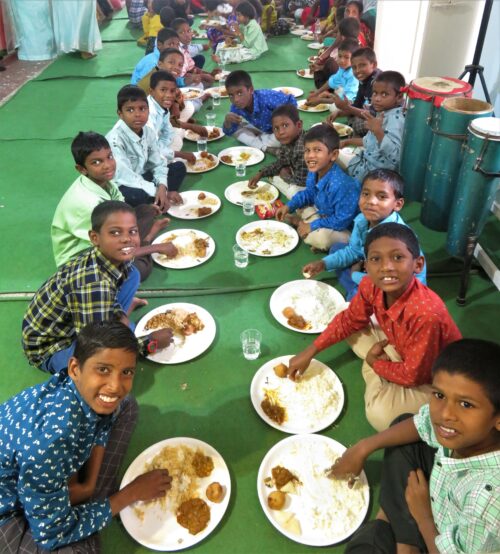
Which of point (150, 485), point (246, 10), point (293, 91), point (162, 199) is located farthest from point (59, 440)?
point (246, 10)

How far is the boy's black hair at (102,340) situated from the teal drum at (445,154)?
2.53 meters

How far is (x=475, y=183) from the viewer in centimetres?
279

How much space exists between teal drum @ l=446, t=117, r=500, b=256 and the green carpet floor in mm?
197

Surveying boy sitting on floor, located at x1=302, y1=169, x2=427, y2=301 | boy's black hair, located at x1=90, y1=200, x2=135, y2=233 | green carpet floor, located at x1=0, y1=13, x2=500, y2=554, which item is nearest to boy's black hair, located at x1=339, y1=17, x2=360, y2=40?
green carpet floor, located at x1=0, y1=13, x2=500, y2=554

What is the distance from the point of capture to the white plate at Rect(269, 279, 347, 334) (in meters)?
2.71

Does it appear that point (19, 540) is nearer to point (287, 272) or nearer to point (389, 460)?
point (389, 460)

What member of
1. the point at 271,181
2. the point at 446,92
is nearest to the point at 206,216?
the point at 271,181

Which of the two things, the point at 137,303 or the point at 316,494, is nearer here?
the point at 316,494

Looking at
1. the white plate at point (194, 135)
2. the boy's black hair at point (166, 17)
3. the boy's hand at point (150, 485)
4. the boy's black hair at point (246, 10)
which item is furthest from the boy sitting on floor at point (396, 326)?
the boy's black hair at point (246, 10)

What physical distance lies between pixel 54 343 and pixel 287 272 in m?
1.54

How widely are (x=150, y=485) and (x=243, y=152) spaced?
3370 mm

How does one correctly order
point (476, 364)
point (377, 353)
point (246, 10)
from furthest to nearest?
point (246, 10) → point (377, 353) → point (476, 364)

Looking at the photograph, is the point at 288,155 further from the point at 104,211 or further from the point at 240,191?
the point at 104,211

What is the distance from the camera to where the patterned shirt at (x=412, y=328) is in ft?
6.26
